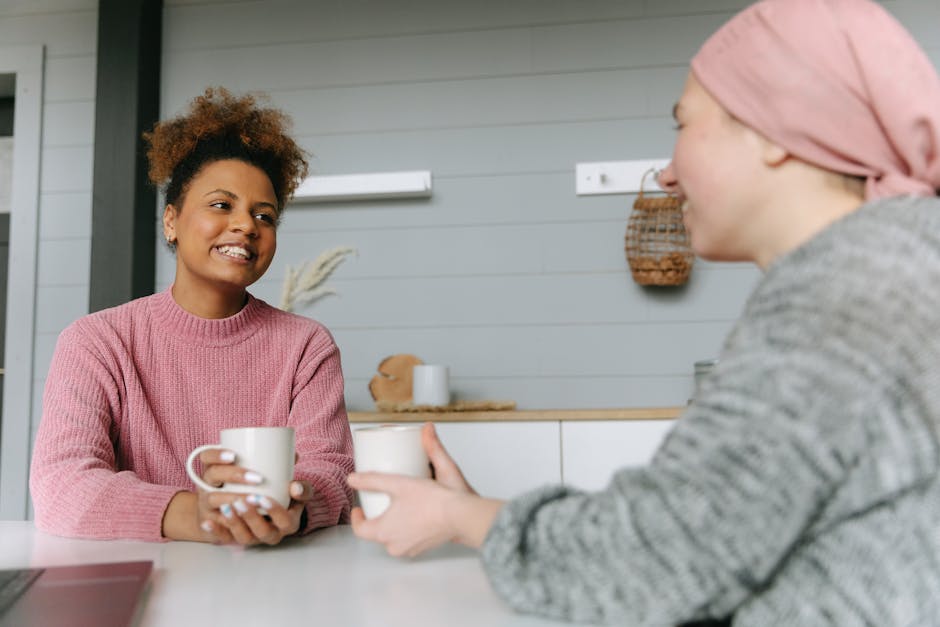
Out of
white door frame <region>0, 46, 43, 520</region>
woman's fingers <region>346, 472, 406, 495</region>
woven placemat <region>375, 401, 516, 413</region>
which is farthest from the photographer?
white door frame <region>0, 46, 43, 520</region>

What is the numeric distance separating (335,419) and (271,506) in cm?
51

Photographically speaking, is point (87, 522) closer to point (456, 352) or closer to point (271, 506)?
point (271, 506)

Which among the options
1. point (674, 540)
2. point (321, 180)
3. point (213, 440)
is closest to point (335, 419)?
point (213, 440)

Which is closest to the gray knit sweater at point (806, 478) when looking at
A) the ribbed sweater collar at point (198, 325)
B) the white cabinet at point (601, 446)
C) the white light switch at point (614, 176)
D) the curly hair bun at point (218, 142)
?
the ribbed sweater collar at point (198, 325)

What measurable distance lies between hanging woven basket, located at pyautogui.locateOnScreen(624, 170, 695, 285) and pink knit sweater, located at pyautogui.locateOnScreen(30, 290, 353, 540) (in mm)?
1388

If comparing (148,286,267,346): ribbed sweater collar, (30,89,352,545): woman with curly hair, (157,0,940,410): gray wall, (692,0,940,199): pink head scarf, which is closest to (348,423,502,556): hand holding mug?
(30,89,352,545): woman with curly hair

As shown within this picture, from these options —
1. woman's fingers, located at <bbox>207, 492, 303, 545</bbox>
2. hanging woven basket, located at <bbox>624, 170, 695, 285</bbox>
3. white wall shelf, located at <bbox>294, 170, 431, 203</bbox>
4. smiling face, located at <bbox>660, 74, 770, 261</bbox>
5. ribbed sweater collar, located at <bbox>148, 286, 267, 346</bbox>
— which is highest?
white wall shelf, located at <bbox>294, 170, 431, 203</bbox>

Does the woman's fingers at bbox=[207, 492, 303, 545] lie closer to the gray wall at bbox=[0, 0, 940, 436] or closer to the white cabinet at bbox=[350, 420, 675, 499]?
the white cabinet at bbox=[350, 420, 675, 499]

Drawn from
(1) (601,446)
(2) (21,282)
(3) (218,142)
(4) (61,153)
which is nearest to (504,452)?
(1) (601,446)

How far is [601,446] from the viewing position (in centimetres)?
225

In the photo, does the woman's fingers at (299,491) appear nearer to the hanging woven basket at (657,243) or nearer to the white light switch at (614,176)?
the hanging woven basket at (657,243)

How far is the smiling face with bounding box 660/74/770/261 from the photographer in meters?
0.72

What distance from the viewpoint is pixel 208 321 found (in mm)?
1465

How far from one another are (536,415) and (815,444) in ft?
5.75
